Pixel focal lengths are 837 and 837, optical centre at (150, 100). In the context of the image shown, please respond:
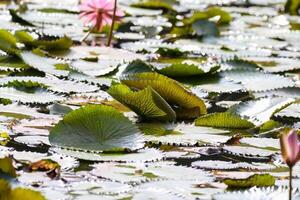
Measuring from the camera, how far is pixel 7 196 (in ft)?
4.29

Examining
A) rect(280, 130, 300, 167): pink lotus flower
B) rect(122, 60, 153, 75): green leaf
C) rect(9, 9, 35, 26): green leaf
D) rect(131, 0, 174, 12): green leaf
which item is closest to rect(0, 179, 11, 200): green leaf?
rect(280, 130, 300, 167): pink lotus flower

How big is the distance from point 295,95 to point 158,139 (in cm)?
77

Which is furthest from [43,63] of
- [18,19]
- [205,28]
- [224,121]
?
[205,28]

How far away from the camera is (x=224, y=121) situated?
2088 millimetres

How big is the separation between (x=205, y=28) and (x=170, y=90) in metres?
1.63

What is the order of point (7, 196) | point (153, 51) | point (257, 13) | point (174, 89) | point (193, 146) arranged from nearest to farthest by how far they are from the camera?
point (7, 196)
point (193, 146)
point (174, 89)
point (153, 51)
point (257, 13)

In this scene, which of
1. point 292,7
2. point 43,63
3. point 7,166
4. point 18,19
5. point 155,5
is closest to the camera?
point 7,166

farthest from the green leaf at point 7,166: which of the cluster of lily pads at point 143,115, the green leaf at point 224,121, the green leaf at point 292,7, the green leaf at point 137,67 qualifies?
the green leaf at point 292,7

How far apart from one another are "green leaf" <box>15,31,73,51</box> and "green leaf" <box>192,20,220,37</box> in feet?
2.71

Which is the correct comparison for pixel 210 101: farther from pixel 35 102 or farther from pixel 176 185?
pixel 176 185

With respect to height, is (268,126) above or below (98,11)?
below

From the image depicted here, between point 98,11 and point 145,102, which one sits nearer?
point 145,102

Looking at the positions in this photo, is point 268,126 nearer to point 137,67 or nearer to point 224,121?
point 224,121

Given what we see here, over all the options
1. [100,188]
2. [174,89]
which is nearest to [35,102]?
[174,89]
